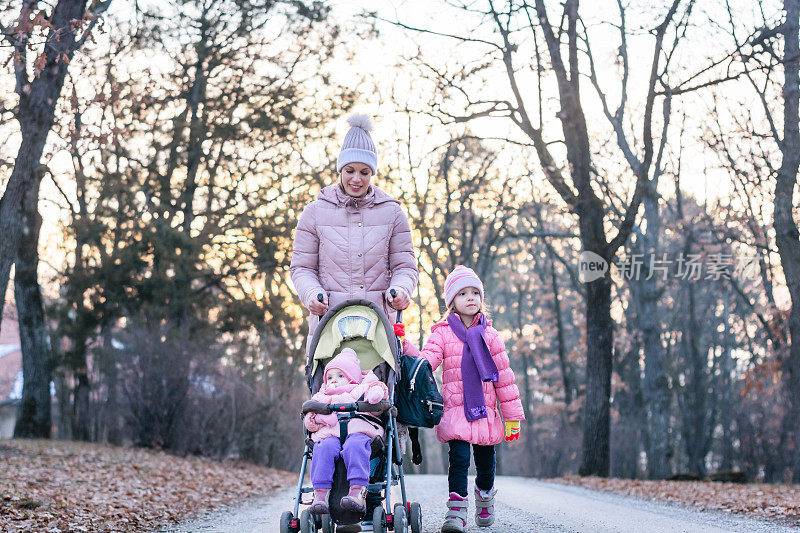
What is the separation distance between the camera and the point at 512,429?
699 centimetres

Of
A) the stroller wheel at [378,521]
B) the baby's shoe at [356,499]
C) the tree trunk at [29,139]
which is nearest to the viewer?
the baby's shoe at [356,499]

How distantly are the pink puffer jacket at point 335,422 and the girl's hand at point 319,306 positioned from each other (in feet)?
2.47

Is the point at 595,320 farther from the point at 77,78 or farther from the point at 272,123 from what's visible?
the point at 77,78

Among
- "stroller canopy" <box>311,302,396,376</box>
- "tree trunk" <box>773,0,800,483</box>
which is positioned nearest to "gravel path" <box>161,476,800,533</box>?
"stroller canopy" <box>311,302,396,376</box>

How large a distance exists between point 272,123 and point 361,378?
16761mm

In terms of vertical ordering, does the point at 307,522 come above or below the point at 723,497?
below

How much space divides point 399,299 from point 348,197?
0.91 m

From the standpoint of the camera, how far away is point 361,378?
5.75m

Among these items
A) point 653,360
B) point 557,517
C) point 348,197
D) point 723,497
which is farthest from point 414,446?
point 653,360

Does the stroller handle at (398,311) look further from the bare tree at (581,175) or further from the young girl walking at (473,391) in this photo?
the bare tree at (581,175)

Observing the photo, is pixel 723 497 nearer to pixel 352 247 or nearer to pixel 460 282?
pixel 460 282

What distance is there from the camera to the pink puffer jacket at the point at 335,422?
18.0 feet

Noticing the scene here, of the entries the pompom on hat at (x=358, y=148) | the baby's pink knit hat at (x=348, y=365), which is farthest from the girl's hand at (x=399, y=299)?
the pompom on hat at (x=358, y=148)

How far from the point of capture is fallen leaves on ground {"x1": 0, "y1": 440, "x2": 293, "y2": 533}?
8.04 meters
